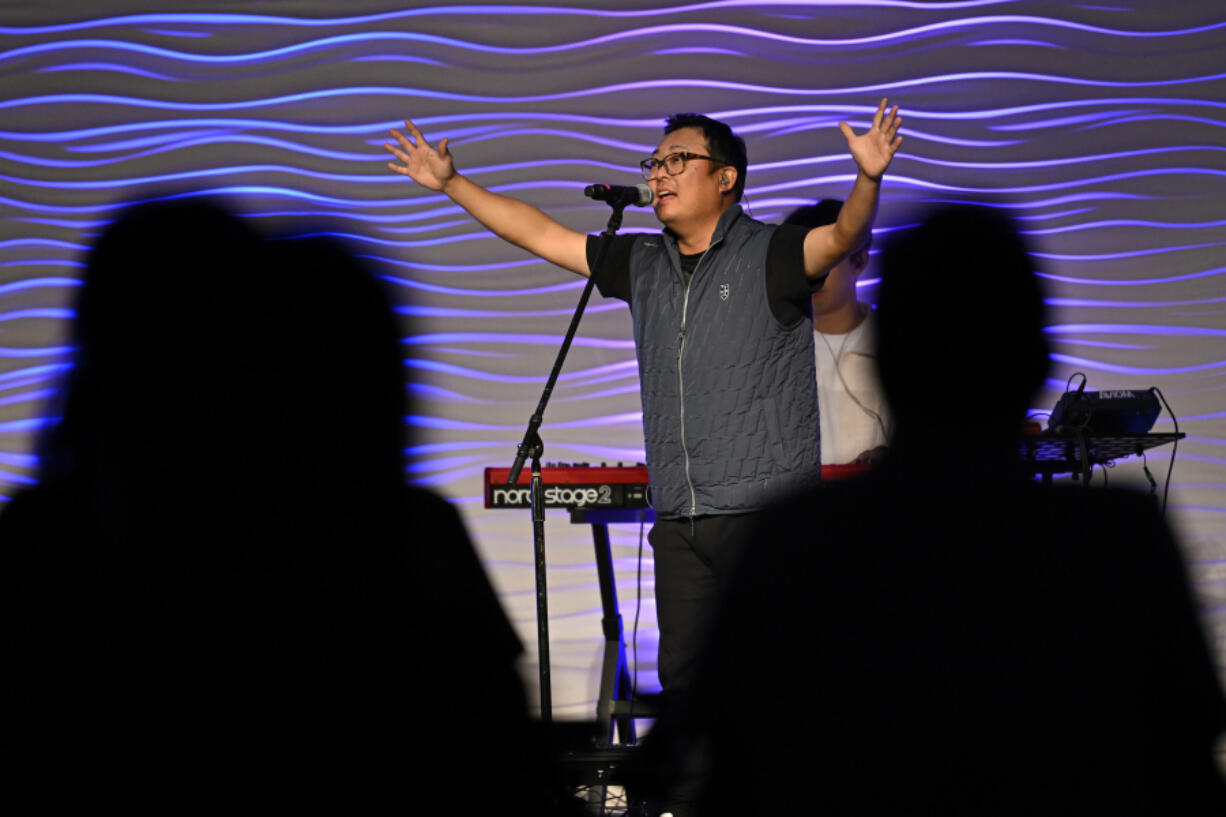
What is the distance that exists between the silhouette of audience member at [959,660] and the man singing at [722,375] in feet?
5.30

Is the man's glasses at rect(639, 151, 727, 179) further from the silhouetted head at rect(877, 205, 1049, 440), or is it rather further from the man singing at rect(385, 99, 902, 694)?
the silhouetted head at rect(877, 205, 1049, 440)

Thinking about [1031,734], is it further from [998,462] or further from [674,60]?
[674,60]

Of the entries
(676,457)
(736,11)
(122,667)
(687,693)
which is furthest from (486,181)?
(687,693)

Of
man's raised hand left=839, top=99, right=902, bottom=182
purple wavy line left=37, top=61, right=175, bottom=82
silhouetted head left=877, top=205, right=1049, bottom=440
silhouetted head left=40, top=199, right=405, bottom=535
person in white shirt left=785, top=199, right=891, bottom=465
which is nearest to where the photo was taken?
silhouetted head left=40, top=199, right=405, bottom=535

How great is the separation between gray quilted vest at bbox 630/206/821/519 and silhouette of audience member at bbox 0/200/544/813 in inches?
44.6

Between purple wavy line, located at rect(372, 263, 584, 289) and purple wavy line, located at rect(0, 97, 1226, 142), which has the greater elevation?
purple wavy line, located at rect(0, 97, 1226, 142)

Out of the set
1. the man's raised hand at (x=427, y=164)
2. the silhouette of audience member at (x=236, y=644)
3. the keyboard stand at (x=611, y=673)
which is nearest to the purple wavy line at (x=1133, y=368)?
the keyboard stand at (x=611, y=673)

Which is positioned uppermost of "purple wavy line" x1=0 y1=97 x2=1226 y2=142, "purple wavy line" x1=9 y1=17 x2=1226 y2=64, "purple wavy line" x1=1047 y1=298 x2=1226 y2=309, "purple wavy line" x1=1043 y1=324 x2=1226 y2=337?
"purple wavy line" x1=9 y1=17 x2=1226 y2=64

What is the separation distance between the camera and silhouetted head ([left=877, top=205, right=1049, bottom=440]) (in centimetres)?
382

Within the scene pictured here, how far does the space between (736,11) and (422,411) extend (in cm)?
202

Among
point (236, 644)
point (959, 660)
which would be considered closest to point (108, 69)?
point (236, 644)

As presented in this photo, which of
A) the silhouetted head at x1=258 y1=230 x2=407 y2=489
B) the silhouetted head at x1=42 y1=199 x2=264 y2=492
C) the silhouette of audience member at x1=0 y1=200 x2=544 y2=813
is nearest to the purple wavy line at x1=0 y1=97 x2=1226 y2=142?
the silhouetted head at x1=42 y1=199 x2=264 y2=492

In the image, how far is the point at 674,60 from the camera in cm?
409

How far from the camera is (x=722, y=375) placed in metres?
2.32
